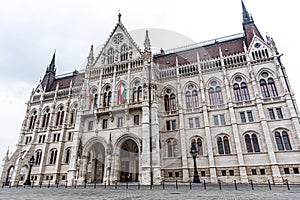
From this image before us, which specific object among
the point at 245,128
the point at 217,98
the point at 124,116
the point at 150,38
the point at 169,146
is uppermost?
the point at 150,38

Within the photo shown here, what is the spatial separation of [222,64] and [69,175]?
2907cm

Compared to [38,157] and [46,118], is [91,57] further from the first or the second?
[38,157]

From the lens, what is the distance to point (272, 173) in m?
22.9

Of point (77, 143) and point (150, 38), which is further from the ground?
point (150, 38)

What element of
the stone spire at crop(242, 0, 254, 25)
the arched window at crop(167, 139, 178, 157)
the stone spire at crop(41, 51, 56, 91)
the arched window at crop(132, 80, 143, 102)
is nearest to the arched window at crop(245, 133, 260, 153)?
the arched window at crop(167, 139, 178, 157)

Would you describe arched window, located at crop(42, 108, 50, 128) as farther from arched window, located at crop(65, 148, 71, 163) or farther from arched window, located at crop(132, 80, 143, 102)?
arched window, located at crop(132, 80, 143, 102)

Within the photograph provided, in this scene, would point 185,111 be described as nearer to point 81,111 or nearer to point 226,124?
point 226,124

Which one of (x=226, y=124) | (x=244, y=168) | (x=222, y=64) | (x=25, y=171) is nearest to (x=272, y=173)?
(x=244, y=168)

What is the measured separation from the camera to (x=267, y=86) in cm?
2772

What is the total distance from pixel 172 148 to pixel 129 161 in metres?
7.08

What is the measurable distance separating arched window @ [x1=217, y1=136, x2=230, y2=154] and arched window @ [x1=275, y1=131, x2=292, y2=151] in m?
6.14

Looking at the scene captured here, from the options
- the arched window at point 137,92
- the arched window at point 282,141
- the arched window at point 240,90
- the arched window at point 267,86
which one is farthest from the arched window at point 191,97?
the arched window at point 282,141

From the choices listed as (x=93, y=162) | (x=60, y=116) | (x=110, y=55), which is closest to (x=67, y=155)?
(x=93, y=162)

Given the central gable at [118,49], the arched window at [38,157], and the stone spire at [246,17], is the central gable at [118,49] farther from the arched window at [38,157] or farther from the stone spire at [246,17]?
the stone spire at [246,17]
